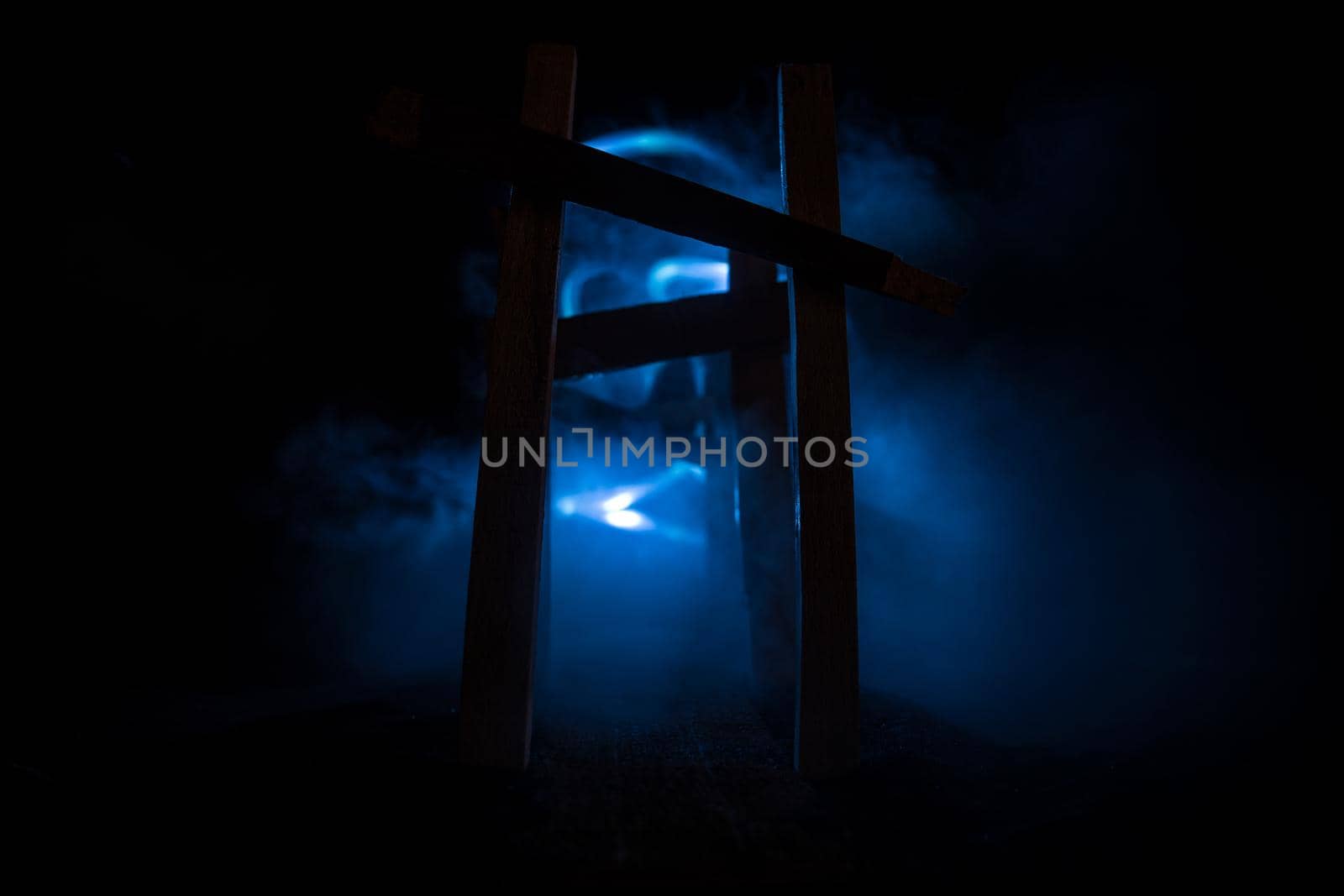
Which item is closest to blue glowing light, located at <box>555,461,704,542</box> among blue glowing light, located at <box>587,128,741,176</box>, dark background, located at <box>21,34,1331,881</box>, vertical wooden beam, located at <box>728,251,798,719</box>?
dark background, located at <box>21,34,1331,881</box>

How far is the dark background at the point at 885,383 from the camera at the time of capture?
3.26 m

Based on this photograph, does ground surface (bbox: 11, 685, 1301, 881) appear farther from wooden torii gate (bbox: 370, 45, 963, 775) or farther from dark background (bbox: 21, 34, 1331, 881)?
dark background (bbox: 21, 34, 1331, 881)

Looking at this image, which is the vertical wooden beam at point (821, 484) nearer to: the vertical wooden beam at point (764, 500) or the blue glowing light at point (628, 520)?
the vertical wooden beam at point (764, 500)

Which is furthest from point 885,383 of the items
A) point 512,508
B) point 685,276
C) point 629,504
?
point 512,508

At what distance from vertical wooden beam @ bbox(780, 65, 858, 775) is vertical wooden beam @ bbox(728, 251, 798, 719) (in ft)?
3.08

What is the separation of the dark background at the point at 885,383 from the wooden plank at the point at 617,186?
67.5 inches

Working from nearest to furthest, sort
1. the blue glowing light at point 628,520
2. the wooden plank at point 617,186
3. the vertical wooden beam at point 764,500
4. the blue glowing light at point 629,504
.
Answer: the wooden plank at point 617,186 < the vertical wooden beam at point 764,500 < the blue glowing light at point 629,504 < the blue glowing light at point 628,520

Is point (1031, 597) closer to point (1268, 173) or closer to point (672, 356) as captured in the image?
point (1268, 173)

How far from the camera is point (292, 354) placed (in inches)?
167

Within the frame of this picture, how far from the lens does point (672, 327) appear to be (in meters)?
3.32

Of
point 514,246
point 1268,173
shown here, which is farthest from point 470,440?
point 1268,173

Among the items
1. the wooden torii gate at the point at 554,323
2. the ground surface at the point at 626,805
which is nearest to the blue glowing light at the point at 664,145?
the wooden torii gate at the point at 554,323

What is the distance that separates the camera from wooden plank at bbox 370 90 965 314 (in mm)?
1836

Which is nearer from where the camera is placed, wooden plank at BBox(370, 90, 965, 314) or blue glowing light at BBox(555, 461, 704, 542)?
wooden plank at BBox(370, 90, 965, 314)
